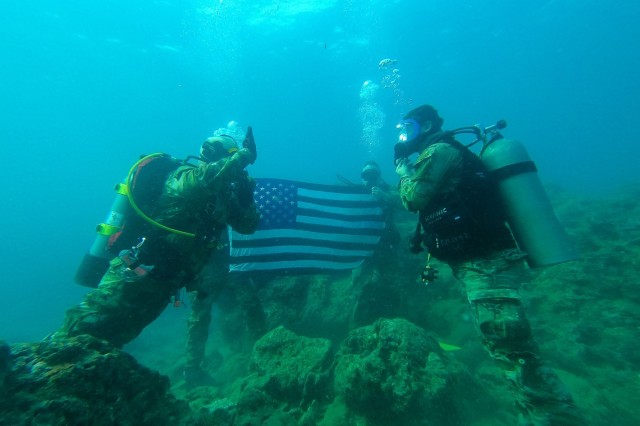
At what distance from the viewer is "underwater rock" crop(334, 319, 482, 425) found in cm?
371

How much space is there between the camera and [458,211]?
341 centimetres

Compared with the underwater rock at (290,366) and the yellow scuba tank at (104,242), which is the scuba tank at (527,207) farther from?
the yellow scuba tank at (104,242)

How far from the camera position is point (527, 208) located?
3521mm

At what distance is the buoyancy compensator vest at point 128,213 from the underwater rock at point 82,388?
2237mm

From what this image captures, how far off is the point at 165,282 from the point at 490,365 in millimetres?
5511

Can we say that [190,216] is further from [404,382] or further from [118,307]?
[404,382]

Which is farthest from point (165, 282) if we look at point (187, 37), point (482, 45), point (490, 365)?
point (482, 45)

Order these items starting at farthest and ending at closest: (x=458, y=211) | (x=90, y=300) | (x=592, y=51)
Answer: (x=592, y=51), (x=90, y=300), (x=458, y=211)

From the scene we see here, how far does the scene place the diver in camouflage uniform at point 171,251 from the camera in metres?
3.73

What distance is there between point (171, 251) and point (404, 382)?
351cm

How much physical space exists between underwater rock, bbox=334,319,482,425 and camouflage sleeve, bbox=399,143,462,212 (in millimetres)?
2111

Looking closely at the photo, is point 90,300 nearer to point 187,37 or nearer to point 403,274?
point 403,274

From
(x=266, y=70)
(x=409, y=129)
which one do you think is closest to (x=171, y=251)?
(x=409, y=129)

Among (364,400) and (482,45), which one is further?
(482,45)
